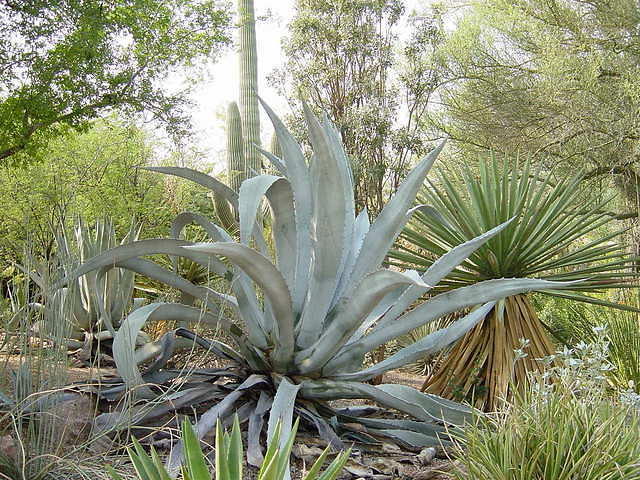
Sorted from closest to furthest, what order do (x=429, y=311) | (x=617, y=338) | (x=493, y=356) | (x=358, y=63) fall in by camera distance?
(x=429, y=311) → (x=493, y=356) → (x=617, y=338) → (x=358, y=63)

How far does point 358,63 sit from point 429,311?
9.00m

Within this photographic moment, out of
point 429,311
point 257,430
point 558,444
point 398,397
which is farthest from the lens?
point 429,311

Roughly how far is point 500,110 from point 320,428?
330 inches

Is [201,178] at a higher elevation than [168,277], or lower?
higher

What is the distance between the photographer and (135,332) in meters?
2.94

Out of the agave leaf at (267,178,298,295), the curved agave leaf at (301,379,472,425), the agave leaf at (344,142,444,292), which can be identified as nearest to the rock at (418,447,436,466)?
the curved agave leaf at (301,379,472,425)

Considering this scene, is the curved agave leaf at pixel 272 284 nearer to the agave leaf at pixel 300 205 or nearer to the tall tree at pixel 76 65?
the agave leaf at pixel 300 205

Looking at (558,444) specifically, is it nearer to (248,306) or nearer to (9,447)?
(248,306)

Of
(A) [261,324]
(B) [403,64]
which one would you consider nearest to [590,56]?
(B) [403,64]

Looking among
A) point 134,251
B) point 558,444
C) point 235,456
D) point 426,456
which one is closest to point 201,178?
point 134,251

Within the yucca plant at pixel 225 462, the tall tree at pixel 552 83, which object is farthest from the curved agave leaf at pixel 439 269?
the tall tree at pixel 552 83

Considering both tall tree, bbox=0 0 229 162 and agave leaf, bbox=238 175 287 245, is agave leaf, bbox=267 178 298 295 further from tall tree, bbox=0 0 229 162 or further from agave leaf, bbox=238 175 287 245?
tall tree, bbox=0 0 229 162

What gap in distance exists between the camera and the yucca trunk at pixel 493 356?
407cm

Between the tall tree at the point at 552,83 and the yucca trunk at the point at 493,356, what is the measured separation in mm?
4092
